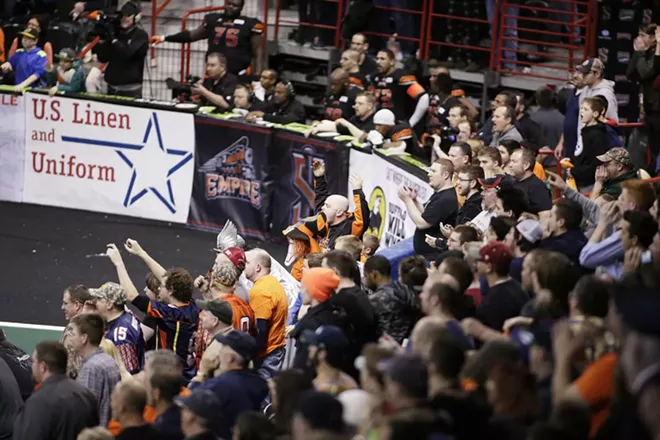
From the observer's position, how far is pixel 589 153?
1336 centimetres

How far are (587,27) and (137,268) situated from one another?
752 centimetres

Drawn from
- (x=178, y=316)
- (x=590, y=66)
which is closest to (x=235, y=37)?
(x=590, y=66)

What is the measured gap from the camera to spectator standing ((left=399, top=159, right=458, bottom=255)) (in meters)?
11.6

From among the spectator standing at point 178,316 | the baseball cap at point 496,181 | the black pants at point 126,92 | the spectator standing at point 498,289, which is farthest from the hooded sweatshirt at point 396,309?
the black pants at point 126,92

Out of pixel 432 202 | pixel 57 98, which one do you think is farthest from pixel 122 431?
pixel 57 98

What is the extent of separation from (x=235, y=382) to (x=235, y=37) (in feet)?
39.2

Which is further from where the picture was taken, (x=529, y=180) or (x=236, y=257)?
(x=529, y=180)

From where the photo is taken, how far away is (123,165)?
18547mm

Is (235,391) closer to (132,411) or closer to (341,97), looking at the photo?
(132,411)

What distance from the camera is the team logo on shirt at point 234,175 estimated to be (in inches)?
698

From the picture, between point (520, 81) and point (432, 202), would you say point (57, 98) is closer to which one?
point (520, 81)

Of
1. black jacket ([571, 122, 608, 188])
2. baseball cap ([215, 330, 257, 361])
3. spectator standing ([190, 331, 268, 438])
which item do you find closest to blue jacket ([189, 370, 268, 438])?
spectator standing ([190, 331, 268, 438])

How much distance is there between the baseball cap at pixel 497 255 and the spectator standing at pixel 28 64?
12229mm

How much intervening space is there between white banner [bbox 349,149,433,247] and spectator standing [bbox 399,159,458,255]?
2206mm
